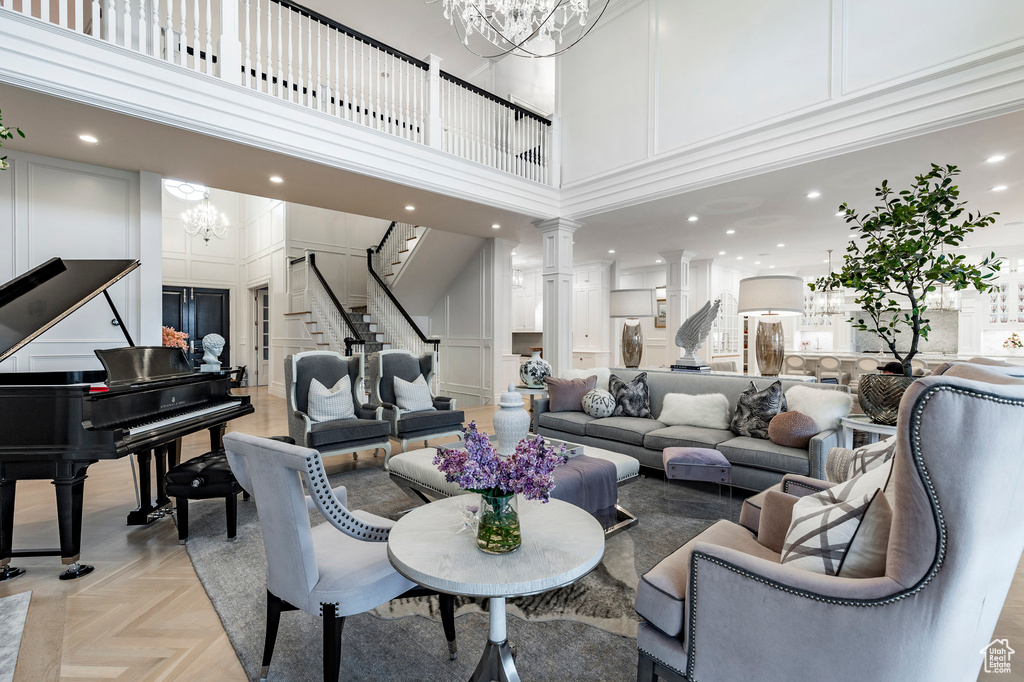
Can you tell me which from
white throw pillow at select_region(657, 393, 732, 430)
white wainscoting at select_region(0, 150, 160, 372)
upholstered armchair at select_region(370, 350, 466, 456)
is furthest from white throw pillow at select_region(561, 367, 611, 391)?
white wainscoting at select_region(0, 150, 160, 372)

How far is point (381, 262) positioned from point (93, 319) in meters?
4.85

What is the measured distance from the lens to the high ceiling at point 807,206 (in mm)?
3928

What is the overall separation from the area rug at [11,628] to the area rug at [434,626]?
613 millimetres

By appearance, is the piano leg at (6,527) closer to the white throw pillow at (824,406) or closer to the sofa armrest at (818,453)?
the sofa armrest at (818,453)

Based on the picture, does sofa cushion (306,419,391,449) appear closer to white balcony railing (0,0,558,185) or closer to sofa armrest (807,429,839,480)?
white balcony railing (0,0,558,185)

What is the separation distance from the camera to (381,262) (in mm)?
8992

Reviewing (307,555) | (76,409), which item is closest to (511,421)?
(307,555)

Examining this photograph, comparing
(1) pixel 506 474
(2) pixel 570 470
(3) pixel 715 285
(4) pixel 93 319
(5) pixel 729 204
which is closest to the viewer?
(1) pixel 506 474

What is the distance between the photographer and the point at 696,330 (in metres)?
4.66

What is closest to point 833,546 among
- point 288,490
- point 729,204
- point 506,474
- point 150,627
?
point 506,474

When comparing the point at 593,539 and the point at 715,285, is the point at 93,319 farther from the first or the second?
the point at 715,285

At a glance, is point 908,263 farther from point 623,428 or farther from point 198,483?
point 198,483

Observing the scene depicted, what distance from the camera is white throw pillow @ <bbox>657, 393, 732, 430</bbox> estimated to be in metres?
3.93

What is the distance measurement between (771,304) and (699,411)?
104 centimetres
